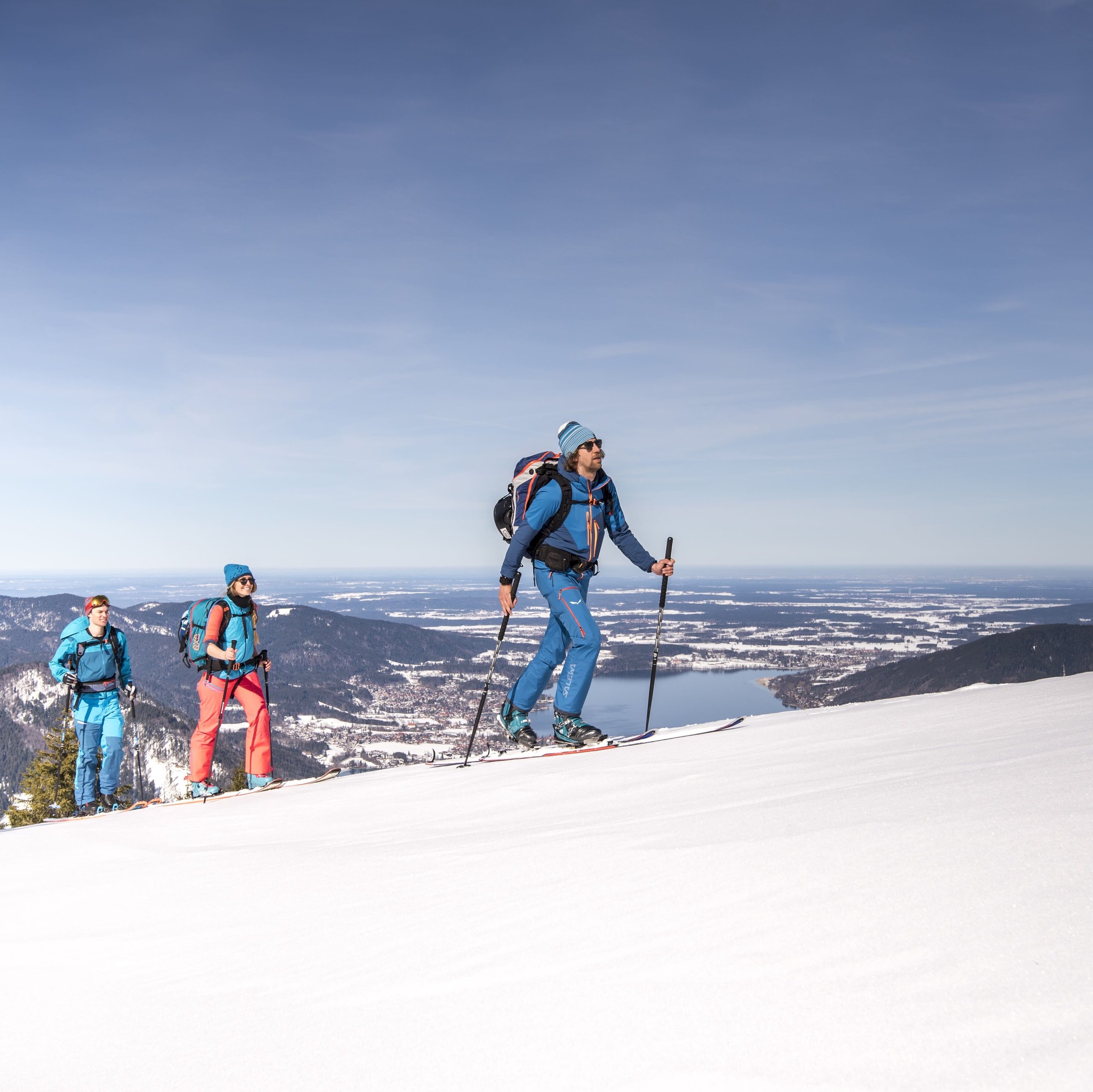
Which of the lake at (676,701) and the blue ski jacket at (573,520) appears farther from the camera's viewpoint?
the lake at (676,701)

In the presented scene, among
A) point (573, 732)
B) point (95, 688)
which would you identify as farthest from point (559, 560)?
point (95, 688)

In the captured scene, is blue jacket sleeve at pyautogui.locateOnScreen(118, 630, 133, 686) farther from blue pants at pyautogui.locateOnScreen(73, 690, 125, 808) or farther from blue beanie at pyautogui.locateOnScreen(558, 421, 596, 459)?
blue beanie at pyautogui.locateOnScreen(558, 421, 596, 459)

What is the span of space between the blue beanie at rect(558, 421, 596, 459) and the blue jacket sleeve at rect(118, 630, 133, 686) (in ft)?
19.0

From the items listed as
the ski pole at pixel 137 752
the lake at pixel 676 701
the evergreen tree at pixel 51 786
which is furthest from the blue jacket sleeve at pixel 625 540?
the lake at pixel 676 701

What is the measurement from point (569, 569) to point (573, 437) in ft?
3.77

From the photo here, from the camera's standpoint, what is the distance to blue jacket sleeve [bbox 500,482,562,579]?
21.7 ft

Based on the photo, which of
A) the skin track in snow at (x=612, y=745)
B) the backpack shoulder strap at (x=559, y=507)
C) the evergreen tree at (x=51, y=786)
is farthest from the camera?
the evergreen tree at (x=51, y=786)

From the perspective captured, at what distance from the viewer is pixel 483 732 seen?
129 meters

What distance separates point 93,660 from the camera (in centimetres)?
898

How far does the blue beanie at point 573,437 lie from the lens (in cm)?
678

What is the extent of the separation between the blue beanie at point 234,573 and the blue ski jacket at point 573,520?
2991 millimetres

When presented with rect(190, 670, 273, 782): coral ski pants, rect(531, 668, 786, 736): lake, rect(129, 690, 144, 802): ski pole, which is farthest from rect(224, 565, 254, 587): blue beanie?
rect(531, 668, 786, 736): lake

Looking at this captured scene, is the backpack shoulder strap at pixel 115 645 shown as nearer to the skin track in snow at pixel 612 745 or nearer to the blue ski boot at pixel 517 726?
the skin track in snow at pixel 612 745

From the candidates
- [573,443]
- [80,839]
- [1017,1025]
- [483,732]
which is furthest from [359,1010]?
[483,732]
